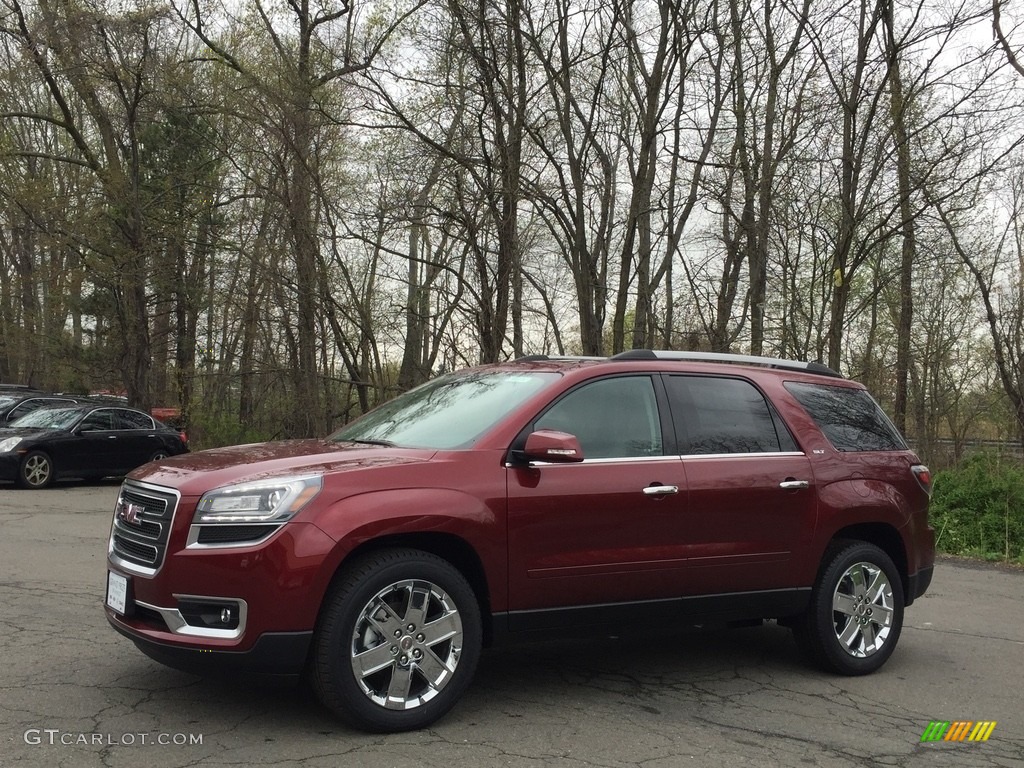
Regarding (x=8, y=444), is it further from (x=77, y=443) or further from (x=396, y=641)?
(x=396, y=641)

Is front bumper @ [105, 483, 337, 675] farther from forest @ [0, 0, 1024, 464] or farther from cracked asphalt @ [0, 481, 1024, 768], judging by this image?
forest @ [0, 0, 1024, 464]

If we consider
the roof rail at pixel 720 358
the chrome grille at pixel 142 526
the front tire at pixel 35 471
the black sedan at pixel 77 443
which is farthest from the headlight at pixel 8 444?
the roof rail at pixel 720 358

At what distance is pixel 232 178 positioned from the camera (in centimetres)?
2595

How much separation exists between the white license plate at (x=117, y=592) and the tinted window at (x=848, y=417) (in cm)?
396

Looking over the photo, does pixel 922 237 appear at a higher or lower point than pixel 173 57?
lower

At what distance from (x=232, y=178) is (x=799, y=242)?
15282mm

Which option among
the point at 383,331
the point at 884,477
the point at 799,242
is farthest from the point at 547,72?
the point at 884,477

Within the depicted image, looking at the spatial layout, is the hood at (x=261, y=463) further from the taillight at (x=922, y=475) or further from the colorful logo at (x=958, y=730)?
the taillight at (x=922, y=475)

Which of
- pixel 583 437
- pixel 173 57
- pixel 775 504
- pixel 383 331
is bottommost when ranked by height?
pixel 775 504

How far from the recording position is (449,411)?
559 cm

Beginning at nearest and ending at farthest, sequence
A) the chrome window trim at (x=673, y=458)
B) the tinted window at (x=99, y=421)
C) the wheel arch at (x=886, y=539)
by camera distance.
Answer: the chrome window trim at (x=673, y=458) → the wheel arch at (x=886, y=539) → the tinted window at (x=99, y=421)

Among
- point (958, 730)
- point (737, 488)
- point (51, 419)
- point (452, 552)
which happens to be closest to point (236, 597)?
point (452, 552)

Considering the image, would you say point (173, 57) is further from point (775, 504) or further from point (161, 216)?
point (775, 504)

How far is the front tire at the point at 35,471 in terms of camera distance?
1678 cm
